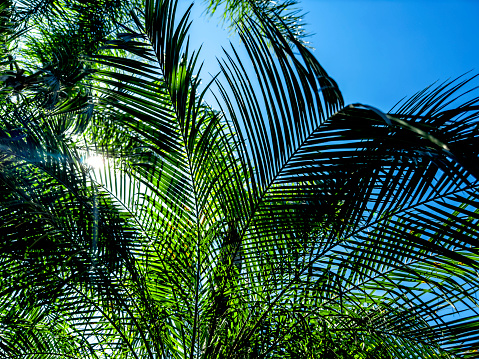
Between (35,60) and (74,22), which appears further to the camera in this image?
(35,60)

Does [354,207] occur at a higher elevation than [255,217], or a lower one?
higher

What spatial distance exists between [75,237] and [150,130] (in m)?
0.70

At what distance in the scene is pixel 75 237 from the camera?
1877 mm

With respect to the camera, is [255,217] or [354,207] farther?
[255,217]

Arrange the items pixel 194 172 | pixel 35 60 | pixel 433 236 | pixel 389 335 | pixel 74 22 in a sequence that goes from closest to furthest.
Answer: pixel 433 236, pixel 389 335, pixel 194 172, pixel 74 22, pixel 35 60

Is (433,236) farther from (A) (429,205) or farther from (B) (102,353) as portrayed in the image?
(B) (102,353)

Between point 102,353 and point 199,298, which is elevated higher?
point 199,298

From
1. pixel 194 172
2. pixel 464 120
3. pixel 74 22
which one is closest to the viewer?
pixel 464 120

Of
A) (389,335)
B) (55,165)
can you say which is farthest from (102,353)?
(389,335)

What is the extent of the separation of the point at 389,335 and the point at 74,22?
429cm

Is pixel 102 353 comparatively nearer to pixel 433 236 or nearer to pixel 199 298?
pixel 199 298

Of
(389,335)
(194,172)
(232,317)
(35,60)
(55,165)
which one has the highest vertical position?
(35,60)

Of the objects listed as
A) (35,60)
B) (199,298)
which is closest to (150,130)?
(199,298)

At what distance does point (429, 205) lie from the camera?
168cm
